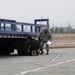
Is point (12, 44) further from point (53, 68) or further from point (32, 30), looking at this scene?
point (53, 68)

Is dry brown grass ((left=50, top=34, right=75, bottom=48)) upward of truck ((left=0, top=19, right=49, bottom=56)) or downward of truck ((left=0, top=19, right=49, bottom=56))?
downward

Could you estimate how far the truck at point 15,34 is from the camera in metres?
18.5

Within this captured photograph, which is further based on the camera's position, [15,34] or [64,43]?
[64,43]

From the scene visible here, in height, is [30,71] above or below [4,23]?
below

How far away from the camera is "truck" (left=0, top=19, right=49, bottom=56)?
1855cm

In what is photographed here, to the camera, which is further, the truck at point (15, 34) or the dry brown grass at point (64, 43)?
the dry brown grass at point (64, 43)

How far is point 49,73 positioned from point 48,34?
32.2 feet

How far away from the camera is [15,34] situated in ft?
64.6

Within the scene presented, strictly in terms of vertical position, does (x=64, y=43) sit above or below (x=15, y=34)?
below

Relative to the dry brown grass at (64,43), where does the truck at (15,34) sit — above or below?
above

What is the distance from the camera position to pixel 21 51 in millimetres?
21312

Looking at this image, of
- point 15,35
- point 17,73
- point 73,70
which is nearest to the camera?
point 17,73

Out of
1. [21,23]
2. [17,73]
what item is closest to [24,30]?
[21,23]

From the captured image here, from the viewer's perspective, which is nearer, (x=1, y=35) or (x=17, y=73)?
(x=17, y=73)
